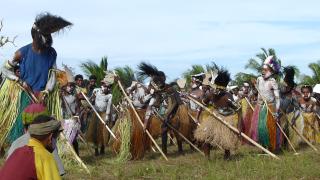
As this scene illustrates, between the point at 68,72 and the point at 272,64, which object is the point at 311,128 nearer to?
the point at 272,64

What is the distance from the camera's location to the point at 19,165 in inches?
134

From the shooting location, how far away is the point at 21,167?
3385 millimetres

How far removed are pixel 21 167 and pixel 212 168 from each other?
16.9 ft

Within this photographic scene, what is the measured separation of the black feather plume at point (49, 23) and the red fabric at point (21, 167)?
12.0 feet

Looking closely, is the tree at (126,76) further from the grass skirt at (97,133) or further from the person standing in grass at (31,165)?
the person standing in grass at (31,165)

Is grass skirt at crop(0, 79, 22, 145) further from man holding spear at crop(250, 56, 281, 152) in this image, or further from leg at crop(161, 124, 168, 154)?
man holding spear at crop(250, 56, 281, 152)

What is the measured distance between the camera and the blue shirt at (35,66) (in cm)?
696

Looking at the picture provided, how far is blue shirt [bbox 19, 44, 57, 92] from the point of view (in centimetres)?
Result: 696

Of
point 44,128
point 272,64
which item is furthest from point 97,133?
point 44,128

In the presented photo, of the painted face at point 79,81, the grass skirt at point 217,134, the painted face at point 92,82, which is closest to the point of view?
the grass skirt at point 217,134

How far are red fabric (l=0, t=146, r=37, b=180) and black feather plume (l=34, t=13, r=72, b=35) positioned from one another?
12.0ft

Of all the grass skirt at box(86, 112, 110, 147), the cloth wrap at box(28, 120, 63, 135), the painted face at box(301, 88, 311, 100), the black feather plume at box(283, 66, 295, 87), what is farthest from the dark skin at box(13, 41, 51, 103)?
the painted face at box(301, 88, 311, 100)

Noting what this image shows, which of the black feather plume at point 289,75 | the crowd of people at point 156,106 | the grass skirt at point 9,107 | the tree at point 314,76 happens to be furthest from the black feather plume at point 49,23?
the tree at point 314,76

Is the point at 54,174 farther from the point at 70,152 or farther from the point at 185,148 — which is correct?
the point at 185,148
